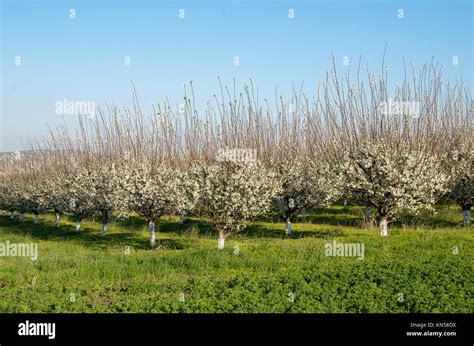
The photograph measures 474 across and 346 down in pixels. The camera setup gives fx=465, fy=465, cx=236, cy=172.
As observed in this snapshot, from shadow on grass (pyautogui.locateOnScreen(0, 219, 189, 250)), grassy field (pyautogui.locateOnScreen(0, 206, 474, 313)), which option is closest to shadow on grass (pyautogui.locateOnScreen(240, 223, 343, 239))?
grassy field (pyautogui.locateOnScreen(0, 206, 474, 313))

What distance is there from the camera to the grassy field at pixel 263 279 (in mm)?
13383

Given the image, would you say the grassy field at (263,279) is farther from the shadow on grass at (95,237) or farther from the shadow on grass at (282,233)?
the shadow on grass at (95,237)

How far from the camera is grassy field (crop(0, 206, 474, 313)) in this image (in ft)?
43.9

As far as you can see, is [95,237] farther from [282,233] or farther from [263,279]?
[263,279]

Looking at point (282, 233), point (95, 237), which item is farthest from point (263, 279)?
point (95, 237)

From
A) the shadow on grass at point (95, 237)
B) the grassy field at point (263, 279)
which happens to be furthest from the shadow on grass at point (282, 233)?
the shadow on grass at point (95, 237)

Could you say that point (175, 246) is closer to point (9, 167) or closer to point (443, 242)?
point (443, 242)

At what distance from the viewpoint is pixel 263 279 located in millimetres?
16344

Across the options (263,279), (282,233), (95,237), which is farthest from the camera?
(95,237)

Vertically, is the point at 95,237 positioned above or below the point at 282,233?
below

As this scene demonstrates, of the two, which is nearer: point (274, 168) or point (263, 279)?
point (263, 279)

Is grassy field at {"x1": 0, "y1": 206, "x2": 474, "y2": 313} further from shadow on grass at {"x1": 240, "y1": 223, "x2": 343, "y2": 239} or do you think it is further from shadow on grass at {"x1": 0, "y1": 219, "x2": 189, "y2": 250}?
shadow on grass at {"x1": 0, "y1": 219, "x2": 189, "y2": 250}

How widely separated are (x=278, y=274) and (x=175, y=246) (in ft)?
43.6
